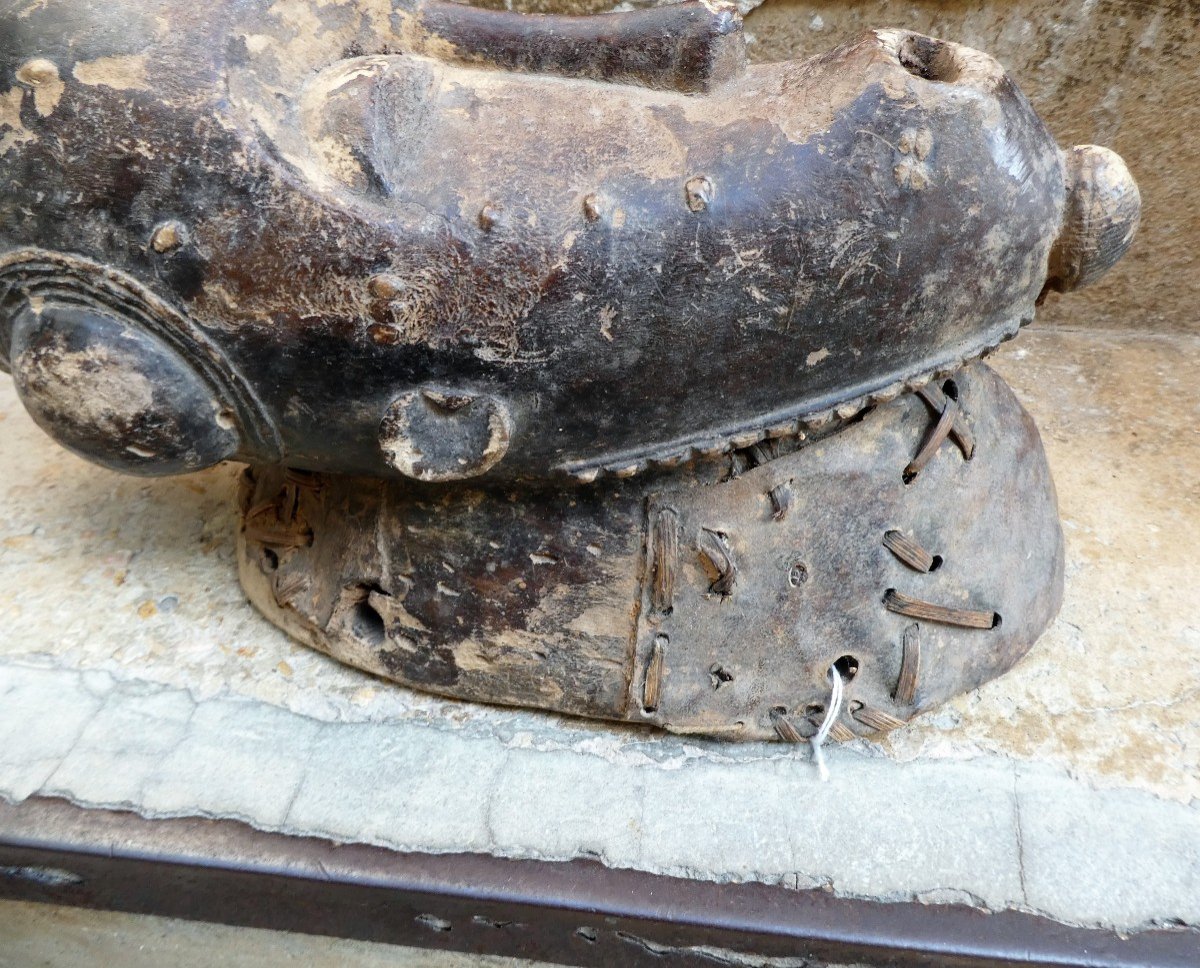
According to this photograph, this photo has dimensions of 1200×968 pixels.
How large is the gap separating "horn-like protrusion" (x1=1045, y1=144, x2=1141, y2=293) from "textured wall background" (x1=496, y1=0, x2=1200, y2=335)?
63 centimetres

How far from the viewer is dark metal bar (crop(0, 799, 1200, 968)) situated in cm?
92

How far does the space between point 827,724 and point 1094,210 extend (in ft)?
1.82

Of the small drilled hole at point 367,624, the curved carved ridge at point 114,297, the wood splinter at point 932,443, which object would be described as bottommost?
the small drilled hole at point 367,624

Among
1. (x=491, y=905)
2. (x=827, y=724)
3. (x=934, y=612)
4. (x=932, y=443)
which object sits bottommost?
(x=491, y=905)

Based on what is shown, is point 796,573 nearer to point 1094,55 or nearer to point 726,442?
point 726,442

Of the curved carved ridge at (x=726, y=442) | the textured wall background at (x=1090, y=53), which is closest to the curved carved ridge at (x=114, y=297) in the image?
the curved carved ridge at (x=726, y=442)

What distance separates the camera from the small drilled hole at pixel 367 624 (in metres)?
1.12

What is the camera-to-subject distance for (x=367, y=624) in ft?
3.72

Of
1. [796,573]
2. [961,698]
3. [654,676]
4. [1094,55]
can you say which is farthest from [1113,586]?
[1094,55]

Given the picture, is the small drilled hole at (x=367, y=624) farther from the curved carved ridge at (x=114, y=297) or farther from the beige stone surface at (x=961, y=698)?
the curved carved ridge at (x=114, y=297)

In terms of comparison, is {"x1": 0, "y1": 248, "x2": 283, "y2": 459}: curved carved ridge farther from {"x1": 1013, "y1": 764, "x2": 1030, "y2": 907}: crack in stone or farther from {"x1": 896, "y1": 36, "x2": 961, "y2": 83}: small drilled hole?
{"x1": 1013, "y1": 764, "x2": 1030, "y2": 907}: crack in stone

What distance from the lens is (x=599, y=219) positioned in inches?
32.1

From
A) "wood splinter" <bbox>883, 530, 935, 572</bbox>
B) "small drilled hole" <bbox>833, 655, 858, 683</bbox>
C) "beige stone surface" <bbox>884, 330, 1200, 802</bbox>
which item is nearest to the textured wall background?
"beige stone surface" <bbox>884, 330, 1200, 802</bbox>

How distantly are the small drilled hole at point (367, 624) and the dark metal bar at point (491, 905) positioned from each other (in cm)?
22
